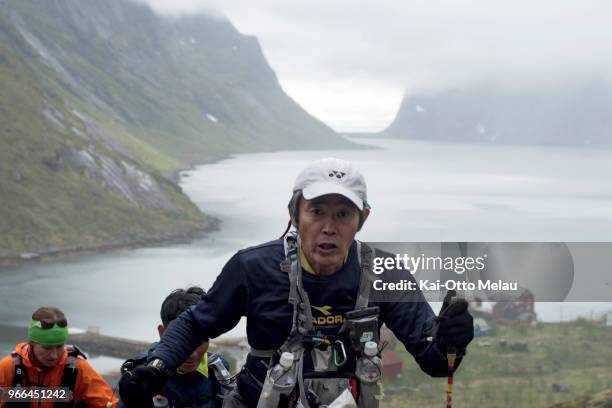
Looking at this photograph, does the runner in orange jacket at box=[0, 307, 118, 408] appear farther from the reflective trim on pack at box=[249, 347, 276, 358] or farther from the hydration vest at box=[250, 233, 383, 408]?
the hydration vest at box=[250, 233, 383, 408]

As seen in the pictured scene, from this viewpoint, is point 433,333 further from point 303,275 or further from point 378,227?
point 378,227

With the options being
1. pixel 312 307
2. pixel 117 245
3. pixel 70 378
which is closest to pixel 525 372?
pixel 70 378

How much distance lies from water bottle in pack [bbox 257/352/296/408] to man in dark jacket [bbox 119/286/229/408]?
1.95 metres

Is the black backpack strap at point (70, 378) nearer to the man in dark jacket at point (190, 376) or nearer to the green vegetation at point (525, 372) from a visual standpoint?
the man in dark jacket at point (190, 376)

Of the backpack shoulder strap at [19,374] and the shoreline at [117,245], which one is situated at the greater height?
the shoreline at [117,245]

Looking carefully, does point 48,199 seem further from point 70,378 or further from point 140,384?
point 140,384

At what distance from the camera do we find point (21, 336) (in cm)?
6278

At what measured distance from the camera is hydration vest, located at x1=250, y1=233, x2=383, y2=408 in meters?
4.64

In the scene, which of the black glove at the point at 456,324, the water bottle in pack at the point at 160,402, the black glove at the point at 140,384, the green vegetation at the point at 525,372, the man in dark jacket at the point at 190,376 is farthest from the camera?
Result: the green vegetation at the point at 525,372

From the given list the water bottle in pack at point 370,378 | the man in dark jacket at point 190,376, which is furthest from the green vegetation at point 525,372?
the water bottle in pack at point 370,378

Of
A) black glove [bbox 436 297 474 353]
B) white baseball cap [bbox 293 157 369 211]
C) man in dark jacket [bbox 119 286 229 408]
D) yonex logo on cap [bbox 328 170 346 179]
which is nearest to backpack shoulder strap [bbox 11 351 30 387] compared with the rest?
man in dark jacket [bbox 119 286 229 408]

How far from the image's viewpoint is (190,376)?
22.2ft

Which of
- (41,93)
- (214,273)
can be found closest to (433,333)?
(214,273)

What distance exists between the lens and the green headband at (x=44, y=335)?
6910mm
